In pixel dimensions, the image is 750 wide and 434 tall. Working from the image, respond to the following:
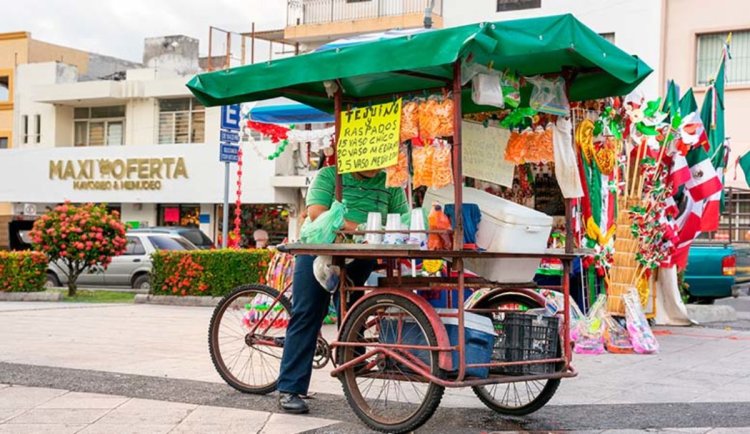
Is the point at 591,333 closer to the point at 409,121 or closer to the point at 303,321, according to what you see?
the point at 303,321

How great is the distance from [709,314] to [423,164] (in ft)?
30.9

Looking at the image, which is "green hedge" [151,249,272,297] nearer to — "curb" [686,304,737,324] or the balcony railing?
"curb" [686,304,737,324]

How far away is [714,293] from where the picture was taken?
17250 mm

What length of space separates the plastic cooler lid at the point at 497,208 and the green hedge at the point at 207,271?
32.4 feet

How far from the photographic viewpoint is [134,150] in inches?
Answer: 1369

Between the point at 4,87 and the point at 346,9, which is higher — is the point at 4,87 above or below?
below

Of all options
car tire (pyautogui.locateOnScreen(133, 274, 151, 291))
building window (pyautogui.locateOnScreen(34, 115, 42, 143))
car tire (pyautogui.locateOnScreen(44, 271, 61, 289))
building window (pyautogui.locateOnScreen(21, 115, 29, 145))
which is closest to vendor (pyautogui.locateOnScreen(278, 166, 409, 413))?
car tire (pyautogui.locateOnScreen(133, 274, 151, 291))

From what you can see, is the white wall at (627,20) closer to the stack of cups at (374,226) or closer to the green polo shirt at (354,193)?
the green polo shirt at (354,193)

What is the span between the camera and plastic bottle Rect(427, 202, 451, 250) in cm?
593

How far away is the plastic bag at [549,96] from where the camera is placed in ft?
21.7

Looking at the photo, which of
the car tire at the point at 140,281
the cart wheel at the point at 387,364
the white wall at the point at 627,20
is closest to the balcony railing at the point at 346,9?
the white wall at the point at 627,20

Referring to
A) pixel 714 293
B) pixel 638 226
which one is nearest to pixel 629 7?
pixel 714 293

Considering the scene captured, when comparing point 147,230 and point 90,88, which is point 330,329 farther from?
point 90,88

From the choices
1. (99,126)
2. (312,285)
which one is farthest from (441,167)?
(99,126)
